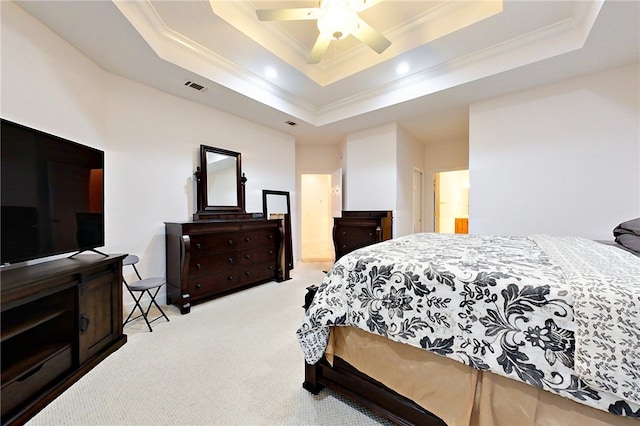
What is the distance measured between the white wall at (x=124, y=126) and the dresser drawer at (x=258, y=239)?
0.66m

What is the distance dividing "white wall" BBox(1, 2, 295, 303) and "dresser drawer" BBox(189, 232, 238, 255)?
1.97ft

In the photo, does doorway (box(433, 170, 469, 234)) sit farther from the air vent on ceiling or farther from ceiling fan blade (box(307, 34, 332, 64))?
the air vent on ceiling

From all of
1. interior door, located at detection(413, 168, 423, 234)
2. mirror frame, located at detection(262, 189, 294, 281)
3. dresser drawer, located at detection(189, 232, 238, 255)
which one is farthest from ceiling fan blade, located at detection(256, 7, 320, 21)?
interior door, located at detection(413, 168, 423, 234)

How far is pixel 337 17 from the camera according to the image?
205 centimetres

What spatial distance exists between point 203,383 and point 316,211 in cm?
646

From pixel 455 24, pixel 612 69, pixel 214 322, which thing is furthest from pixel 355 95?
pixel 214 322

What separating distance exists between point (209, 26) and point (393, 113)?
2.76m

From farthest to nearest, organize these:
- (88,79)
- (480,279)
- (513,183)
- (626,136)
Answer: (513,183)
(626,136)
(88,79)
(480,279)

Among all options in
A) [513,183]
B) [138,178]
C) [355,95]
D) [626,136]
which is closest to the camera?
[626,136]

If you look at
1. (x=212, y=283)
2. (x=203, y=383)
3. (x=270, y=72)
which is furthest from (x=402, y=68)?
(x=203, y=383)

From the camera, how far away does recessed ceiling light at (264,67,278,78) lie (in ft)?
10.5

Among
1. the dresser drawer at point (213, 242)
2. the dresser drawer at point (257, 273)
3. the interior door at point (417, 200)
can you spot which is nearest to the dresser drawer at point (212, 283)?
the dresser drawer at point (257, 273)

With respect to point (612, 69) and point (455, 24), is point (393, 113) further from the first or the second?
point (612, 69)

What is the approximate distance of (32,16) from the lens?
6.26 feet
